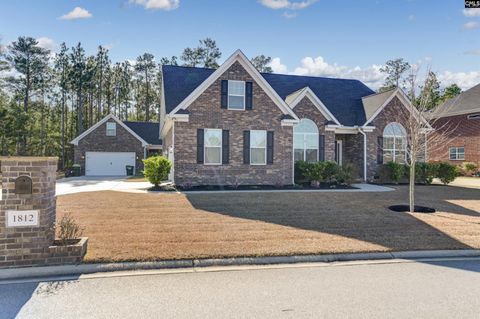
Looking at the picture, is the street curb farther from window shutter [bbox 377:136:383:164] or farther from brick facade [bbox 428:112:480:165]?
brick facade [bbox 428:112:480:165]

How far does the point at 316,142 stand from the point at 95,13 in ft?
45.5

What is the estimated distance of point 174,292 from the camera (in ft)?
14.3

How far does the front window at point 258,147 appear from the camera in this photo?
1670 centimetres

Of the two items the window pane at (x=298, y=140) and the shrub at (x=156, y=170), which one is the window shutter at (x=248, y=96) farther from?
the shrub at (x=156, y=170)

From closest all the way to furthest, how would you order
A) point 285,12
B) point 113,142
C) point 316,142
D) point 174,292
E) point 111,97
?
point 174,292
point 285,12
point 316,142
point 113,142
point 111,97

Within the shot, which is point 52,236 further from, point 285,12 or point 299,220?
point 285,12

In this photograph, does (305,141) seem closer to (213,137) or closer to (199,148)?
(213,137)

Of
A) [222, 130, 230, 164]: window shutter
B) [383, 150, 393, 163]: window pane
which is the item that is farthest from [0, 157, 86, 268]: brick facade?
[383, 150, 393, 163]: window pane

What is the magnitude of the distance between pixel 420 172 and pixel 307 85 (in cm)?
928

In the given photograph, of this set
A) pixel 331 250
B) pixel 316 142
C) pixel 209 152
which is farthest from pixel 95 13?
pixel 331 250

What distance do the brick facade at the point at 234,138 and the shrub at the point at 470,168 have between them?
20.2 m

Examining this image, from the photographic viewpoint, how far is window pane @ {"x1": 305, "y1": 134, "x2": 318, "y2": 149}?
18750 millimetres

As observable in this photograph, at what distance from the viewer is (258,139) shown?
55.1ft

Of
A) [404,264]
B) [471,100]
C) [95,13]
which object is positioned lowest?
[404,264]
